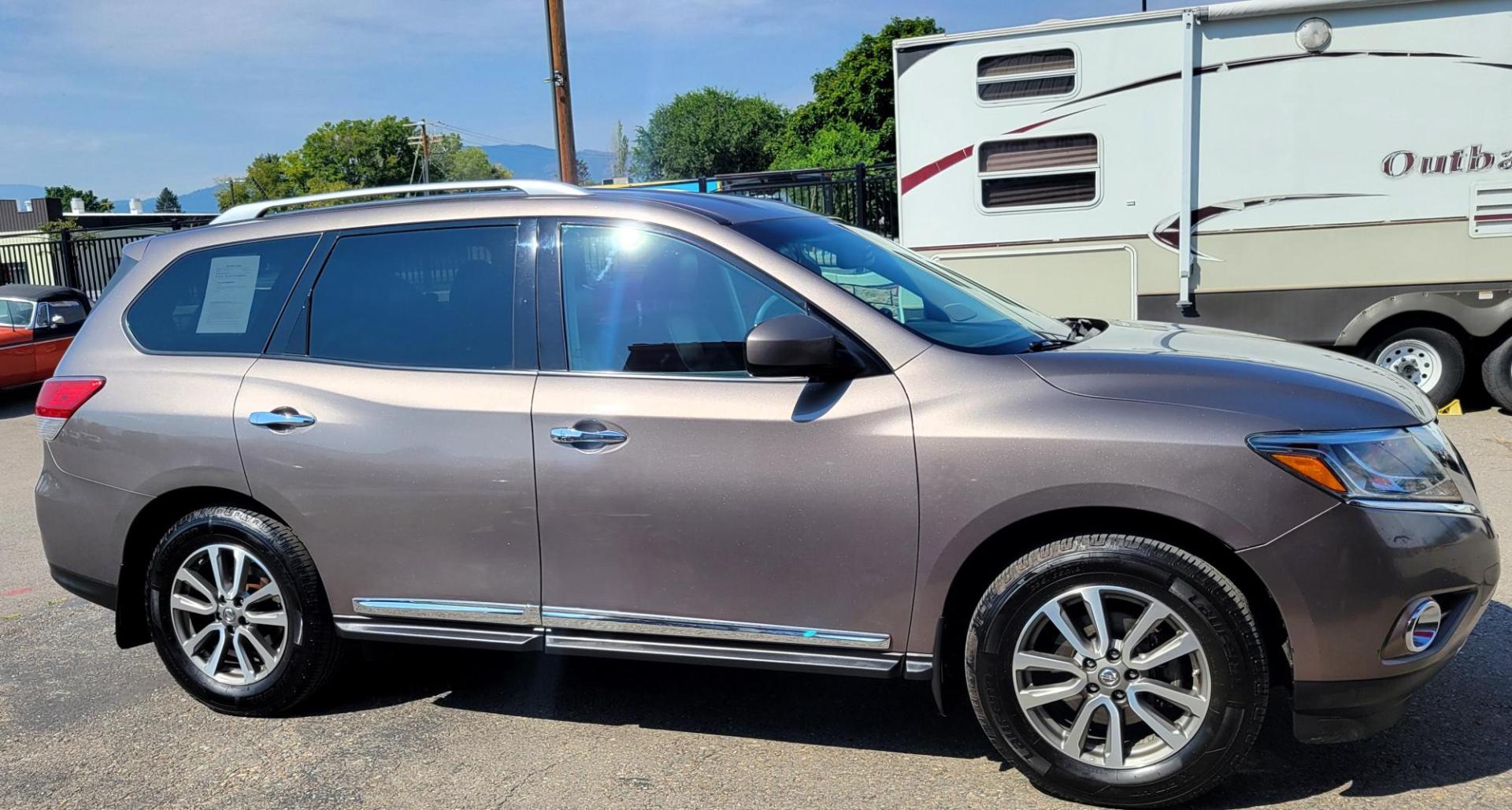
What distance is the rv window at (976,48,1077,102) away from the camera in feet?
29.6

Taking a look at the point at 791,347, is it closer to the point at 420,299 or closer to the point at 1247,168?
the point at 420,299

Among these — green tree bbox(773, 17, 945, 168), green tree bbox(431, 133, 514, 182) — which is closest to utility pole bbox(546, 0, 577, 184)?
green tree bbox(773, 17, 945, 168)

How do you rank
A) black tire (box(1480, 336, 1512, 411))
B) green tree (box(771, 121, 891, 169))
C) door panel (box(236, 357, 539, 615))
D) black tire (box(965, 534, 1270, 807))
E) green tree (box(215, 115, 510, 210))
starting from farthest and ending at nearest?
green tree (box(215, 115, 510, 210)) → green tree (box(771, 121, 891, 169)) → black tire (box(1480, 336, 1512, 411)) → door panel (box(236, 357, 539, 615)) → black tire (box(965, 534, 1270, 807))

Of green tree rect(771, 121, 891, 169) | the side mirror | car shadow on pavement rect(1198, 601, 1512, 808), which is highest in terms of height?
green tree rect(771, 121, 891, 169)

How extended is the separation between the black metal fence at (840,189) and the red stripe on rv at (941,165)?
577 cm

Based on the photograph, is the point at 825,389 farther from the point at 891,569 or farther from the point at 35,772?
the point at 35,772

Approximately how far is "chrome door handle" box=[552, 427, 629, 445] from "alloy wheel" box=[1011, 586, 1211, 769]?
4.41 ft

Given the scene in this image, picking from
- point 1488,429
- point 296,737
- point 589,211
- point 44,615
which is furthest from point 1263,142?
point 44,615

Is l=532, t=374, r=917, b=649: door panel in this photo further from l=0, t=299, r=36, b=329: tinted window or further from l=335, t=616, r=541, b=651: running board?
l=0, t=299, r=36, b=329: tinted window

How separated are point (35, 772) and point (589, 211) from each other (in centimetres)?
263

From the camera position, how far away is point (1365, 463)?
3.07m

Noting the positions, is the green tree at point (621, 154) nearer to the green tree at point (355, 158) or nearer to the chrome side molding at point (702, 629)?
the green tree at point (355, 158)

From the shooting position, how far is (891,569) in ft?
11.1

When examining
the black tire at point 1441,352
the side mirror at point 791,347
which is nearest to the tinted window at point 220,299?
the side mirror at point 791,347
